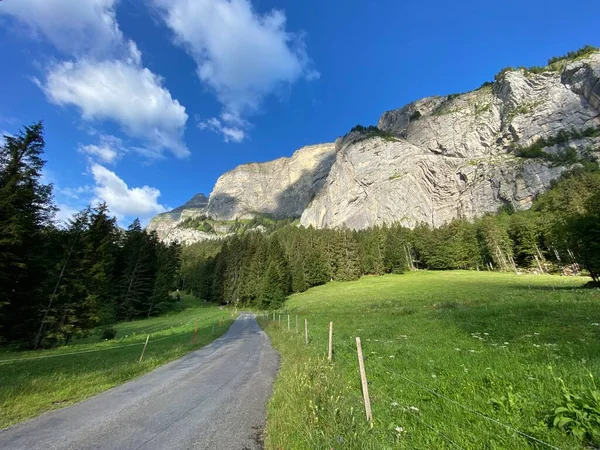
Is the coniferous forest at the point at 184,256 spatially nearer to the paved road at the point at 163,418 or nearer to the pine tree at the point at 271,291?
the pine tree at the point at 271,291

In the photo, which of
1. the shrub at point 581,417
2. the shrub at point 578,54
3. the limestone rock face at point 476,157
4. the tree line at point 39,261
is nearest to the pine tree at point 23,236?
the tree line at point 39,261

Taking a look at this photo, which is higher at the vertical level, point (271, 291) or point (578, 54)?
point (578, 54)

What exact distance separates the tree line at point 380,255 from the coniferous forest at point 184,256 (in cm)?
36

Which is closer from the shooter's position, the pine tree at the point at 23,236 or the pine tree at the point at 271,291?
the pine tree at the point at 23,236

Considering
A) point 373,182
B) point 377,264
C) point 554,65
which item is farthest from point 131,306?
point 554,65

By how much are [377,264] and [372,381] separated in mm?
83653

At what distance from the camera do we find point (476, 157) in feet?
563

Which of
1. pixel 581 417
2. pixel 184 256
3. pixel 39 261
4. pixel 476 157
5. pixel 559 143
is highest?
pixel 476 157

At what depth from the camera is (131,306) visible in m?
52.9

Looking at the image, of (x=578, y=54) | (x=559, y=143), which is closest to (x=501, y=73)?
(x=578, y=54)

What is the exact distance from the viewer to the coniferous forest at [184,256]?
954 inches

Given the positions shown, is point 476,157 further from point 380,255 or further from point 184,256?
point 184,256

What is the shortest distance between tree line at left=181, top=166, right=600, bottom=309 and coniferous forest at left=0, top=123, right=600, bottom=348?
0.36m

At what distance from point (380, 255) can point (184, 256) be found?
8494 cm
